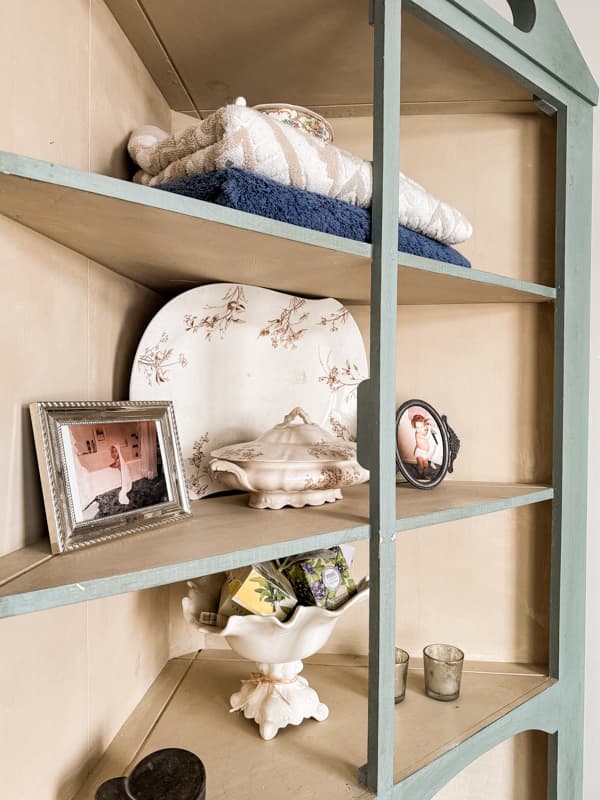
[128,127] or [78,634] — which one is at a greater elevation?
[128,127]

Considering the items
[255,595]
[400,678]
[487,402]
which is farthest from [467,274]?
[400,678]

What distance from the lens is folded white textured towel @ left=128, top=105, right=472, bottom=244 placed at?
0.71 meters

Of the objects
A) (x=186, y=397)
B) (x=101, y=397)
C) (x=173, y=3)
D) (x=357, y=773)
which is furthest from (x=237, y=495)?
(x=173, y=3)

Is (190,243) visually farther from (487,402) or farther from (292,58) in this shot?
(487,402)

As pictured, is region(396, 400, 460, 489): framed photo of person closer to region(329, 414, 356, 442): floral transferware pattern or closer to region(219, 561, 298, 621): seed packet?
region(329, 414, 356, 442): floral transferware pattern

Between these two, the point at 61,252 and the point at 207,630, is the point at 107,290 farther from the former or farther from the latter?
the point at 207,630

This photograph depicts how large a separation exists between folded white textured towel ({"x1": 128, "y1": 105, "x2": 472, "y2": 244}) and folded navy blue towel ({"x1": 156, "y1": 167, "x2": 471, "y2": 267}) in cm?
1

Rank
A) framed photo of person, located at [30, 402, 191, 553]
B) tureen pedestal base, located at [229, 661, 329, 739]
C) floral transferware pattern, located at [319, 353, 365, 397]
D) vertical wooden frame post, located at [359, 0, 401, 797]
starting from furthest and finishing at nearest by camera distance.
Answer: floral transferware pattern, located at [319, 353, 365, 397], tureen pedestal base, located at [229, 661, 329, 739], vertical wooden frame post, located at [359, 0, 401, 797], framed photo of person, located at [30, 402, 191, 553]

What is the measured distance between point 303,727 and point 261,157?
0.79 metres

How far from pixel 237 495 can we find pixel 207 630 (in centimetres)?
21

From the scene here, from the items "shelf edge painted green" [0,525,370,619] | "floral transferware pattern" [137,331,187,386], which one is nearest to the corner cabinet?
"shelf edge painted green" [0,525,370,619]

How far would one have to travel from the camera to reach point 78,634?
78 centimetres

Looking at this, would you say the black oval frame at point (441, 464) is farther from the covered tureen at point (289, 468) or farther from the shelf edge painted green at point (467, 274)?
the shelf edge painted green at point (467, 274)

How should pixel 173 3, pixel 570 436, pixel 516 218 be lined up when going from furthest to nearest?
1. pixel 516 218
2. pixel 570 436
3. pixel 173 3
